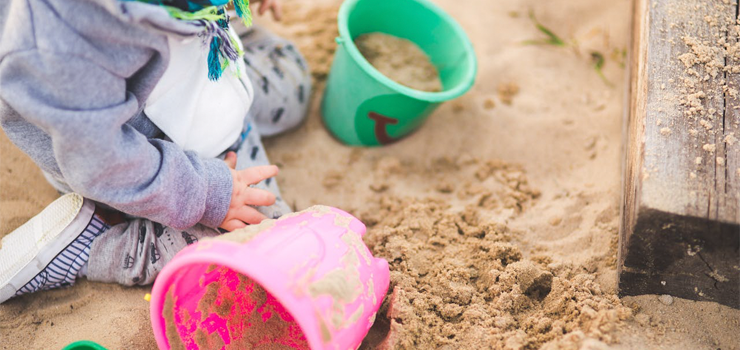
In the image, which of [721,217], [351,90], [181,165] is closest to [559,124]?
[351,90]

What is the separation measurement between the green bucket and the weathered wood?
0.51 m

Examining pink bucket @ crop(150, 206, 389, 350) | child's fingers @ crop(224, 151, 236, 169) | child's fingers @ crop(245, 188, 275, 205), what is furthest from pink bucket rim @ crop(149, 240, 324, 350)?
child's fingers @ crop(224, 151, 236, 169)

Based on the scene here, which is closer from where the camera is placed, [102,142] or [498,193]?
[102,142]

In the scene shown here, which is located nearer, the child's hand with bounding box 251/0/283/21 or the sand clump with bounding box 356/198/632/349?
the sand clump with bounding box 356/198/632/349

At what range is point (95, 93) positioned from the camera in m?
1.03

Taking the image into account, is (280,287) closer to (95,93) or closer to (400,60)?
(95,93)

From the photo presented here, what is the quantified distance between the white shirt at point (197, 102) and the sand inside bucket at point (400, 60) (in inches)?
19.9

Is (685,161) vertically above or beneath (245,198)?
above

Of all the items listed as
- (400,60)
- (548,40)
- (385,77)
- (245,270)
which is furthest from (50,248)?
(548,40)

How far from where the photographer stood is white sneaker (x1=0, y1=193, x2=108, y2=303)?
4.33ft

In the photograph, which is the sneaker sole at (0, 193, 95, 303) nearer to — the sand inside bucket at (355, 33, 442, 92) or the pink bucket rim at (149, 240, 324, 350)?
the pink bucket rim at (149, 240, 324, 350)

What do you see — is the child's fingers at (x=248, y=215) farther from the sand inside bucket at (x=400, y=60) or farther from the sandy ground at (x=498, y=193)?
the sand inside bucket at (x=400, y=60)

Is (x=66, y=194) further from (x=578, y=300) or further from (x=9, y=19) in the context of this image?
(x=578, y=300)

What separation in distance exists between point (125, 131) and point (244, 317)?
1.58 ft
